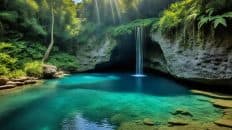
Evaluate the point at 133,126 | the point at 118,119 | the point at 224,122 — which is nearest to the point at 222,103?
the point at 224,122

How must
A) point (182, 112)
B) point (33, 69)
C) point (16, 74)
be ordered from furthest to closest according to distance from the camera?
1. point (33, 69)
2. point (16, 74)
3. point (182, 112)

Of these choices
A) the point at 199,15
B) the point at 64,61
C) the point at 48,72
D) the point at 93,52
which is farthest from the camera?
the point at 93,52

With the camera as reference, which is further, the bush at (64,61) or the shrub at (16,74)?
the bush at (64,61)

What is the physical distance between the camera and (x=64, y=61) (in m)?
16.7

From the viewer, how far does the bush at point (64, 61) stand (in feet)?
52.6

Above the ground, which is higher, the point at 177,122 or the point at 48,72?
the point at 48,72

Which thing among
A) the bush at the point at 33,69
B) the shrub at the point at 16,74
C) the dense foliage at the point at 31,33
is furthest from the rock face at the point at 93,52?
the shrub at the point at 16,74

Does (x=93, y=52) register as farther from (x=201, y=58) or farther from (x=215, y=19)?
(x=215, y=19)

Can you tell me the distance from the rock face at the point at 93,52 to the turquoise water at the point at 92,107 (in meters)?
6.39

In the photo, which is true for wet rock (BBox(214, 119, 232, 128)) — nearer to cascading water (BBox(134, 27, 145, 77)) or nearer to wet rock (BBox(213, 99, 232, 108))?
wet rock (BBox(213, 99, 232, 108))

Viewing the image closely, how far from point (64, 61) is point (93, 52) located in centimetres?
245

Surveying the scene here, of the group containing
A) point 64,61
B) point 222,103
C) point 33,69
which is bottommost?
point 222,103

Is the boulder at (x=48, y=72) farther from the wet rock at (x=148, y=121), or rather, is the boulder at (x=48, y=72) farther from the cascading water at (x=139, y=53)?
the wet rock at (x=148, y=121)

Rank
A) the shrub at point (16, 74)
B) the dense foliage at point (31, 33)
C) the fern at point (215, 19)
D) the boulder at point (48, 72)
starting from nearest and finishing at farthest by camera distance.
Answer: the fern at point (215, 19) → the shrub at point (16, 74) → the dense foliage at point (31, 33) → the boulder at point (48, 72)
